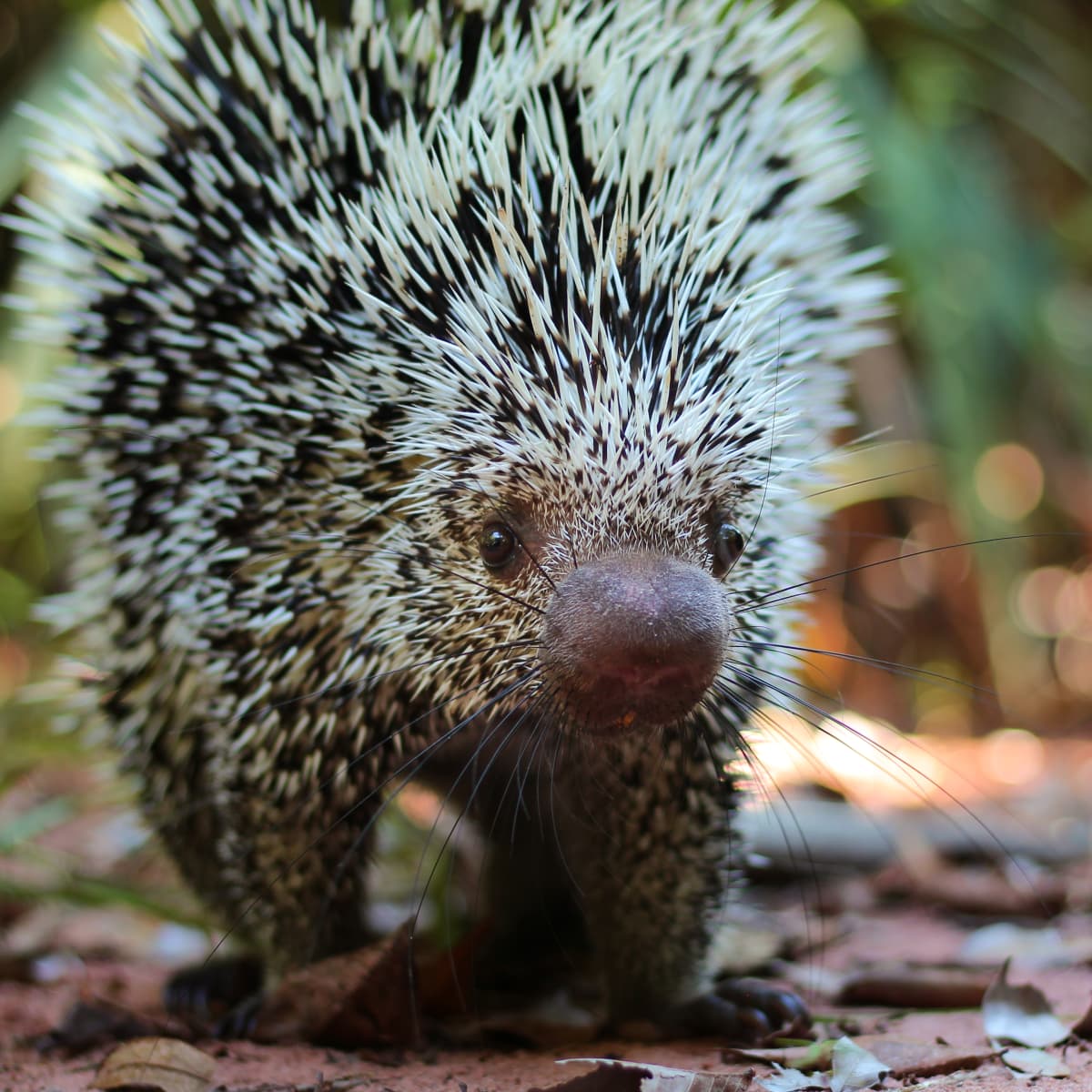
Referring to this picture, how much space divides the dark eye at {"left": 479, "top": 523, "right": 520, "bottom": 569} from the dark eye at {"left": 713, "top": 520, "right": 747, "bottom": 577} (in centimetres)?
34

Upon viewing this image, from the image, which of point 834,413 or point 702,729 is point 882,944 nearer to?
point 702,729

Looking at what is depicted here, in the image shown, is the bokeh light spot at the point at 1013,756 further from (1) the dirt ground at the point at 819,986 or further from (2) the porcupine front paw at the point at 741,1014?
(2) the porcupine front paw at the point at 741,1014

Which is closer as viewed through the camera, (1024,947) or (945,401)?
(1024,947)

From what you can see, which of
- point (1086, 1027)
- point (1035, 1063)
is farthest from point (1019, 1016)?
point (1035, 1063)

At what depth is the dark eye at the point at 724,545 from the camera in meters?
2.20

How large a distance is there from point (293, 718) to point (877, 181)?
11.8 feet

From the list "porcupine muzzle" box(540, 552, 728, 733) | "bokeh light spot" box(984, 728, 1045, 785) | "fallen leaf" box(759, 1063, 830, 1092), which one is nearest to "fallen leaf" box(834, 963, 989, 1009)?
"fallen leaf" box(759, 1063, 830, 1092)

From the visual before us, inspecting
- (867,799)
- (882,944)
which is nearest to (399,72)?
(882,944)

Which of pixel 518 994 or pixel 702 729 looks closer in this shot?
pixel 702 729

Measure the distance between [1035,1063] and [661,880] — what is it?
0.70m

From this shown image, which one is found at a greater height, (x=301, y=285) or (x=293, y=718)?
(x=301, y=285)

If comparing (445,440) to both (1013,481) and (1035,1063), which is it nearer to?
(1035,1063)

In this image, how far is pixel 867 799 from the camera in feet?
13.3

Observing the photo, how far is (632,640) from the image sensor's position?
179 centimetres
